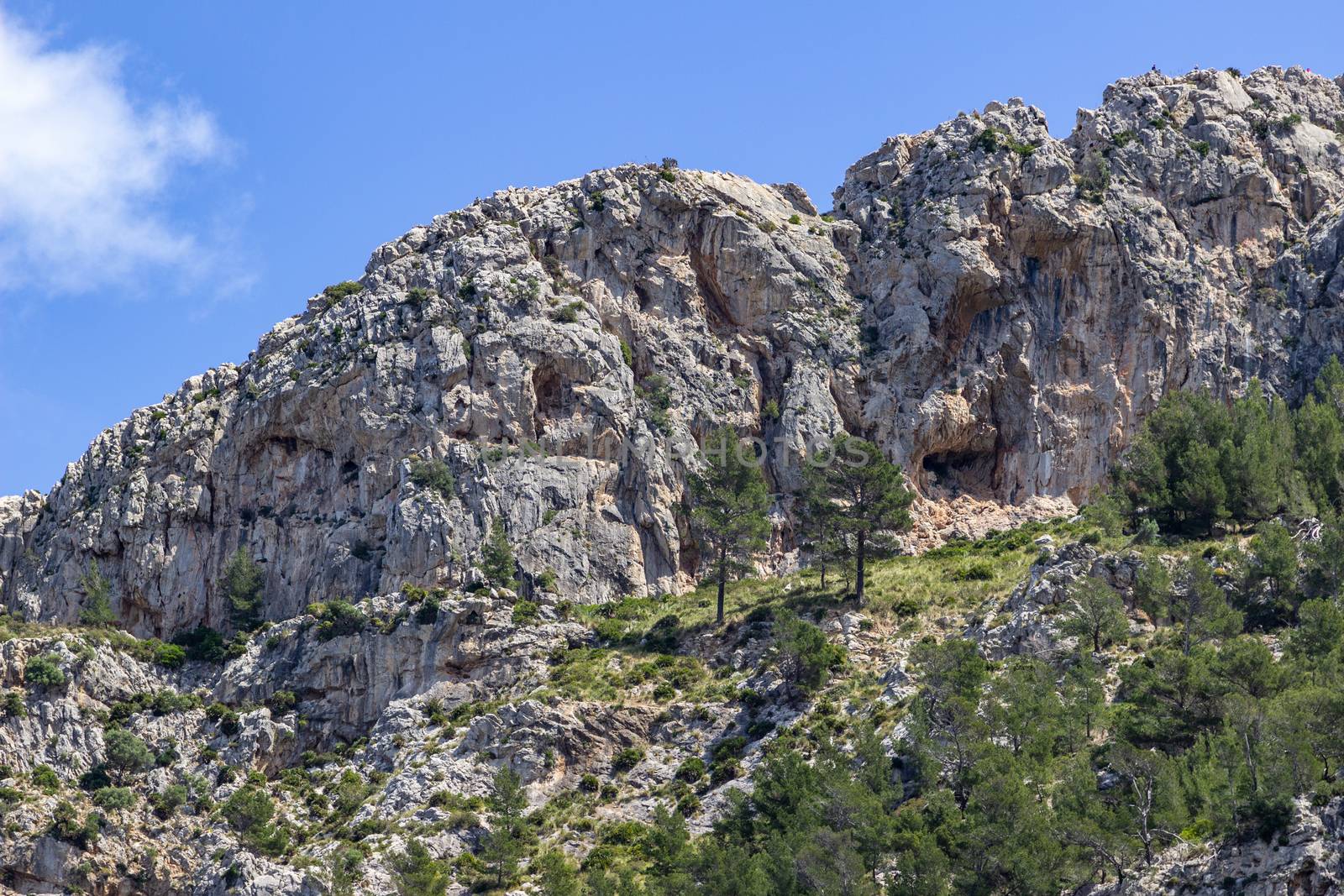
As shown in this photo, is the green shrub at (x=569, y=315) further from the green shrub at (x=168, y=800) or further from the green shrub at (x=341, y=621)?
the green shrub at (x=168, y=800)

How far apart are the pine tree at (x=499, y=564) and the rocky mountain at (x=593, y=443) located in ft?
3.19

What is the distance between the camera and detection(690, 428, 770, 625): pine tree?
4269 inches

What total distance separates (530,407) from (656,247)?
17950mm

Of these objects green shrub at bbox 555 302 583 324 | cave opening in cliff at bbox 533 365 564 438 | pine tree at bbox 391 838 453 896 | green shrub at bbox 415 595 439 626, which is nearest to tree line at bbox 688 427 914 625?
cave opening in cliff at bbox 533 365 564 438

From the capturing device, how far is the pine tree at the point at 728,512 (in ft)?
356

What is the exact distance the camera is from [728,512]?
110 meters

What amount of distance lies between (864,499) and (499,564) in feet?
72.6

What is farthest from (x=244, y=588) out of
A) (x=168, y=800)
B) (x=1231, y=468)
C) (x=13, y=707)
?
(x=1231, y=468)

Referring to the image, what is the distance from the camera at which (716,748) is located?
312 ft

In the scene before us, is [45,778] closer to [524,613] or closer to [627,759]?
[524,613]

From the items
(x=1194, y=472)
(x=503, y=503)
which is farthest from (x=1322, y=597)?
(x=503, y=503)

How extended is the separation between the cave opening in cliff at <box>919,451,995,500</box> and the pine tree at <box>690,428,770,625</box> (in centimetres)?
1452

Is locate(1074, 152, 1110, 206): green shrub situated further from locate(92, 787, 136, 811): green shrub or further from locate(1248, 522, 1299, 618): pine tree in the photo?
locate(92, 787, 136, 811): green shrub

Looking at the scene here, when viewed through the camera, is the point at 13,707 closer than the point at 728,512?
Yes
